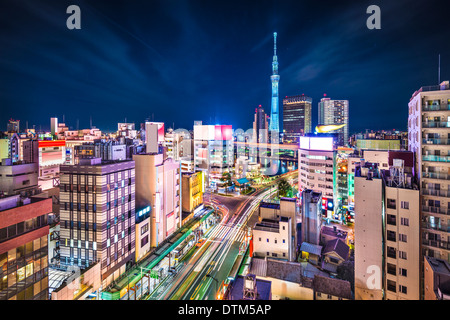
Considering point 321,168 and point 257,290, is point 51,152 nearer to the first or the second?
point 257,290

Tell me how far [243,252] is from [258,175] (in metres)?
24.2

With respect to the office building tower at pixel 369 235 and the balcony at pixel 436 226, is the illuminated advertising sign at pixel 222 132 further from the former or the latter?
the balcony at pixel 436 226

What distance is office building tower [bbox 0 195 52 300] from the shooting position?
689cm

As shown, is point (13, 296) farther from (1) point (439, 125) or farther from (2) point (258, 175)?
(2) point (258, 175)

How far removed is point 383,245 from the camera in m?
10.6

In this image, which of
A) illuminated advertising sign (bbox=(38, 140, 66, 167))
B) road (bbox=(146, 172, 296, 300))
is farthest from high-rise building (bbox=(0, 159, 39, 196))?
illuminated advertising sign (bbox=(38, 140, 66, 167))

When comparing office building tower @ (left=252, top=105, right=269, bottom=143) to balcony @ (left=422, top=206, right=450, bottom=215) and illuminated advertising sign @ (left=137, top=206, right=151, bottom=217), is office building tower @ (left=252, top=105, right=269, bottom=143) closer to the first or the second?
illuminated advertising sign @ (left=137, top=206, right=151, bottom=217)

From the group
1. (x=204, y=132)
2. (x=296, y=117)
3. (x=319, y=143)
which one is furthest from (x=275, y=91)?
(x=319, y=143)

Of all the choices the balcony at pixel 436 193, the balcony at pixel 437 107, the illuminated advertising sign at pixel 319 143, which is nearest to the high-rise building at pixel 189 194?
the illuminated advertising sign at pixel 319 143

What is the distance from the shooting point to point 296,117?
9512cm

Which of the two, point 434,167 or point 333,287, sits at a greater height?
point 434,167

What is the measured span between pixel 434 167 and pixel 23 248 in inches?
613

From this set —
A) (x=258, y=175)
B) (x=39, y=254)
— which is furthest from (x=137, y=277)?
(x=258, y=175)

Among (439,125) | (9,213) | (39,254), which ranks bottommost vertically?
(39,254)
